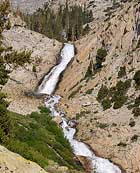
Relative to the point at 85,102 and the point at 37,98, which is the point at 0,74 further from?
the point at 37,98

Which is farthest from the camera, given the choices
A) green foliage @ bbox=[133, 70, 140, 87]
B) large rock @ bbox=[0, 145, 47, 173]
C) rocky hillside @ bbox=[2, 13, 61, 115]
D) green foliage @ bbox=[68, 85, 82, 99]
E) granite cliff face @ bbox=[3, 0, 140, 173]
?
green foliage @ bbox=[68, 85, 82, 99]

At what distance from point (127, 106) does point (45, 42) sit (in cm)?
6177

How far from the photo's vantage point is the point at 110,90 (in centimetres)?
7400

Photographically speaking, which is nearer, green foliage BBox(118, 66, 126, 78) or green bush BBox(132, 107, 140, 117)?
green bush BBox(132, 107, 140, 117)

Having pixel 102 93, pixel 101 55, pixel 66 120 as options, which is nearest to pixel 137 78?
pixel 102 93

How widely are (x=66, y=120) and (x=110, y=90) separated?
11.5 meters

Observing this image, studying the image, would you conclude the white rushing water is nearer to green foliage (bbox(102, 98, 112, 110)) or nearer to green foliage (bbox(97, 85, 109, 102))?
green foliage (bbox(102, 98, 112, 110))

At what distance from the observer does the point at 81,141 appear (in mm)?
58250

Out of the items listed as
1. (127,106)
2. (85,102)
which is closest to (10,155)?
(127,106)

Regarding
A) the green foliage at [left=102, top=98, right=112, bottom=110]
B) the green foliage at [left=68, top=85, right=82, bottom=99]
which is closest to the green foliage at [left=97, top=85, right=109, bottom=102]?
the green foliage at [left=102, top=98, right=112, bottom=110]

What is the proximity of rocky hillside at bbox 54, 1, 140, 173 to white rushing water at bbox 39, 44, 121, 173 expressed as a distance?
1312 millimetres

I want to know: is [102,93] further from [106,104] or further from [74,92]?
[74,92]

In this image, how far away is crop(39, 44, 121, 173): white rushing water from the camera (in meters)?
50.6

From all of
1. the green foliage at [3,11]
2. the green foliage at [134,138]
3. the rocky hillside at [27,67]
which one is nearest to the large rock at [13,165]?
the green foliage at [3,11]
